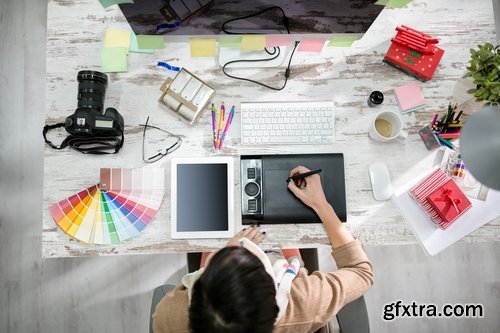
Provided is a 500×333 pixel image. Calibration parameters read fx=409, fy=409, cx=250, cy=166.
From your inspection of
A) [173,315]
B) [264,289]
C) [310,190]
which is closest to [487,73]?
[310,190]

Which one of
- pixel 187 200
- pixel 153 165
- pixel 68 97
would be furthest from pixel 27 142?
pixel 187 200

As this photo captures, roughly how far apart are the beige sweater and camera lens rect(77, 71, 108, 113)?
2.14ft

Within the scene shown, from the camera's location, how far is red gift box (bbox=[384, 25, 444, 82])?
1.39 metres

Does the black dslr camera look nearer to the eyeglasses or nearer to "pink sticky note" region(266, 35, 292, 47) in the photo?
the eyeglasses

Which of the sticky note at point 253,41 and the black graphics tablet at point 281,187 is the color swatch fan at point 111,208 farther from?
the sticky note at point 253,41

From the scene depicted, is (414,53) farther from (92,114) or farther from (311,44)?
(92,114)

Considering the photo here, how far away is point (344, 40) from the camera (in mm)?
1352

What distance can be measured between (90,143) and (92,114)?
12cm

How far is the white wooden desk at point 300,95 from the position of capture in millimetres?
1349

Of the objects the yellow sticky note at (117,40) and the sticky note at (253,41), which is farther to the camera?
the yellow sticky note at (117,40)

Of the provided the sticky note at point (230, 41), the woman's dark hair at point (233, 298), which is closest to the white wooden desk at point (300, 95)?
the sticky note at point (230, 41)

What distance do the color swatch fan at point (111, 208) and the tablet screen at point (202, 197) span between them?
0.08m

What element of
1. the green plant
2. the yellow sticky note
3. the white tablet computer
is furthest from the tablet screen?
the green plant

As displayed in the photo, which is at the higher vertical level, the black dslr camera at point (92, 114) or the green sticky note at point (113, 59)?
the green sticky note at point (113, 59)
